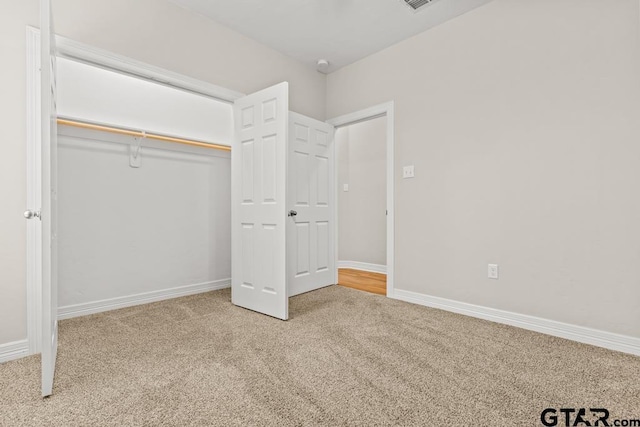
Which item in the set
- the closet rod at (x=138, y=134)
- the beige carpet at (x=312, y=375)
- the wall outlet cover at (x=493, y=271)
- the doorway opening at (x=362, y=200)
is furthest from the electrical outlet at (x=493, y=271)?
the closet rod at (x=138, y=134)

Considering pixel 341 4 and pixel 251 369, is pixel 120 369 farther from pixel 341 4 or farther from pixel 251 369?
pixel 341 4

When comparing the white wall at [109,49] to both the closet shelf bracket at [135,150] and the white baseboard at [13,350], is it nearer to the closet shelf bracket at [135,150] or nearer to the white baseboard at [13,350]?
the white baseboard at [13,350]

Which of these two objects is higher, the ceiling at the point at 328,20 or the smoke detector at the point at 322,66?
the ceiling at the point at 328,20

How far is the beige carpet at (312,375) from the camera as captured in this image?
4.25 feet

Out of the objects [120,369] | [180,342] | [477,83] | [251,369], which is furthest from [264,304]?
[477,83]

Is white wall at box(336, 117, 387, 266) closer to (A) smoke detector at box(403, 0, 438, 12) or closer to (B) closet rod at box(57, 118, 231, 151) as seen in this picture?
(A) smoke detector at box(403, 0, 438, 12)

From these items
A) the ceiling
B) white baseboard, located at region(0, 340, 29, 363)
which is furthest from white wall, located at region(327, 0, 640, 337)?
white baseboard, located at region(0, 340, 29, 363)

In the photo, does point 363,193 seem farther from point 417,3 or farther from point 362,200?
point 417,3

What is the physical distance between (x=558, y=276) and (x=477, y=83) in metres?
1.65

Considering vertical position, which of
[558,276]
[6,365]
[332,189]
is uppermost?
[332,189]

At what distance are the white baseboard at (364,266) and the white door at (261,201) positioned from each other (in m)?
2.38

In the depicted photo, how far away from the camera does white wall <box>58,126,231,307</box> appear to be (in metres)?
2.54

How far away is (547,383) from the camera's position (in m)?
1.53

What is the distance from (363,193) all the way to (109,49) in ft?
11.6
